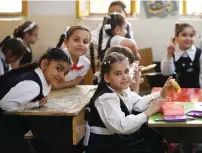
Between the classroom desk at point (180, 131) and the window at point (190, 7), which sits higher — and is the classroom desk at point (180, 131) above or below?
below

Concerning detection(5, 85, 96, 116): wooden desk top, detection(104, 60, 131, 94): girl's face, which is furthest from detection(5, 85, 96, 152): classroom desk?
detection(104, 60, 131, 94): girl's face

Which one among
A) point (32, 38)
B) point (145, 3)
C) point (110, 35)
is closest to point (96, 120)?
point (110, 35)

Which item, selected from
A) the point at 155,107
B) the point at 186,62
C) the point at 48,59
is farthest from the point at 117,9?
the point at 155,107

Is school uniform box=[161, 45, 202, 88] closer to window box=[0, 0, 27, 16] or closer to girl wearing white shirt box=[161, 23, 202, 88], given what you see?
girl wearing white shirt box=[161, 23, 202, 88]

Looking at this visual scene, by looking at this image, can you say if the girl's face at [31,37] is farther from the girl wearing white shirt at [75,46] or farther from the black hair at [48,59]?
the black hair at [48,59]

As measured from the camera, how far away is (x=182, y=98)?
3.14m

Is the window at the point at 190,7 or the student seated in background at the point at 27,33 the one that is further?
the window at the point at 190,7

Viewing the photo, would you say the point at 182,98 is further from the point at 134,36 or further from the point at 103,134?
the point at 134,36

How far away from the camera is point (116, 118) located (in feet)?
8.70

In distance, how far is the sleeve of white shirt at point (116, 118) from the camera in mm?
2654

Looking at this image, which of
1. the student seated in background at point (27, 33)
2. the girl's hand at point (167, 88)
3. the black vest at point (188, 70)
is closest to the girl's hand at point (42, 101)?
the girl's hand at point (167, 88)

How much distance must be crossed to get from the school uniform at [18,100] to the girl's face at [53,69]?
3 cm

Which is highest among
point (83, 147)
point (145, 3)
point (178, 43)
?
point (145, 3)

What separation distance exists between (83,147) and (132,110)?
424 mm
